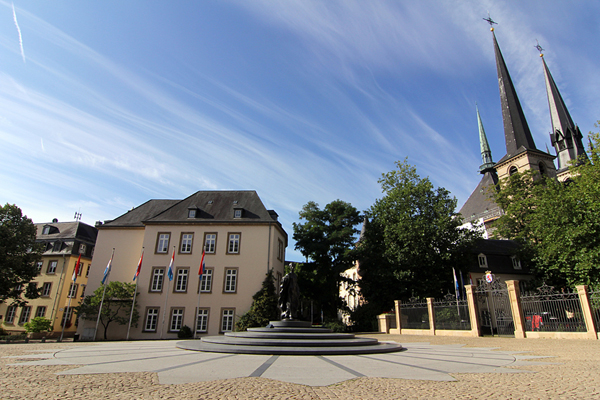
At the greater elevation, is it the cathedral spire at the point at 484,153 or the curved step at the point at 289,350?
the cathedral spire at the point at 484,153

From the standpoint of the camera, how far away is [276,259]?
101ft

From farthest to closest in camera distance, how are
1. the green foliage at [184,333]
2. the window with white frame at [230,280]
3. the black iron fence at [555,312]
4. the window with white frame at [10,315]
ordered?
the window with white frame at [10,315]
the window with white frame at [230,280]
the green foliage at [184,333]
the black iron fence at [555,312]

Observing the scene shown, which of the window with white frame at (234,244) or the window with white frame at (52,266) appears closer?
the window with white frame at (234,244)

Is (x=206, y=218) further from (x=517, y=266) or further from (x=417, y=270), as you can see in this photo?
(x=517, y=266)

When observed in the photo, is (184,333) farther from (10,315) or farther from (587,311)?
(10,315)

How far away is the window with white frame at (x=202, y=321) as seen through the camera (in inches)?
1074

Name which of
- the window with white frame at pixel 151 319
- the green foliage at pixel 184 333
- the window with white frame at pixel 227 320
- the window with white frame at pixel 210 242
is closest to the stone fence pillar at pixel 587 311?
the window with white frame at pixel 227 320

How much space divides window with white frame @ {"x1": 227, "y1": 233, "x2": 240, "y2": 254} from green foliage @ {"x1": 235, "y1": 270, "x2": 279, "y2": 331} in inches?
149

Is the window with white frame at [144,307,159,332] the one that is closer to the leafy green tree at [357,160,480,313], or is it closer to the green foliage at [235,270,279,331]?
the green foliage at [235,270,279,331]

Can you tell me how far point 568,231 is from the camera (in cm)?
2372

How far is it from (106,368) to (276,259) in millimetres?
24384

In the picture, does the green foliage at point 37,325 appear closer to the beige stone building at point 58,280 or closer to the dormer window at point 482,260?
the beige stone building at point 58,280

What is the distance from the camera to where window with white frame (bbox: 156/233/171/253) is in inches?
1167

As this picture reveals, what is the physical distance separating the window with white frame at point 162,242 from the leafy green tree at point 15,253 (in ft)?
38.3
